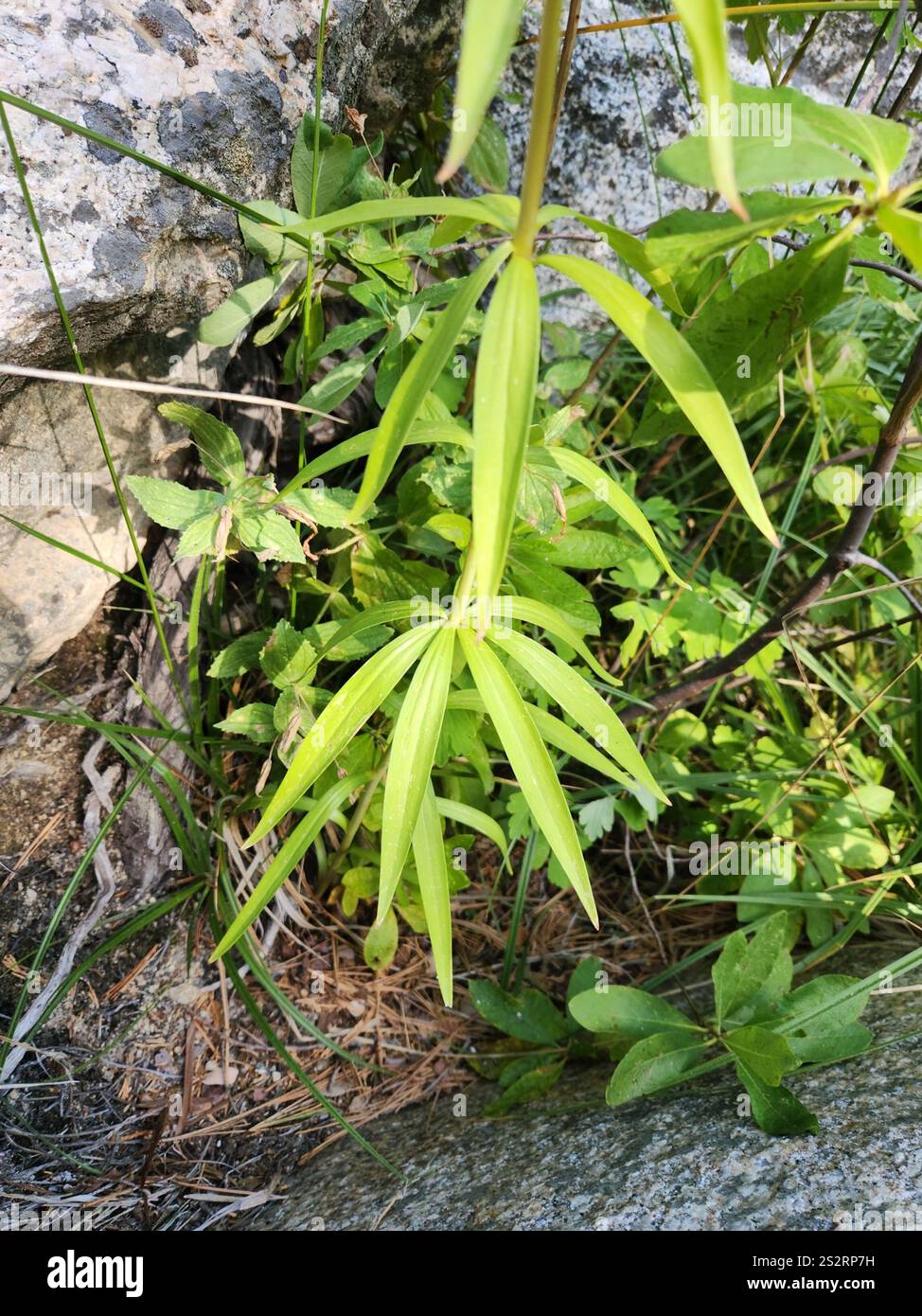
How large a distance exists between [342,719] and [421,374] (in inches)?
17.5

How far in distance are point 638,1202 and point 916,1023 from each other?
556 millimetres

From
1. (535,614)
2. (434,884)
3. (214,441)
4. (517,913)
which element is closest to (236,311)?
(214,441)

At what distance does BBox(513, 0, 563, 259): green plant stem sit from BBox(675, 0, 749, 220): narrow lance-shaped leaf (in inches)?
5.4

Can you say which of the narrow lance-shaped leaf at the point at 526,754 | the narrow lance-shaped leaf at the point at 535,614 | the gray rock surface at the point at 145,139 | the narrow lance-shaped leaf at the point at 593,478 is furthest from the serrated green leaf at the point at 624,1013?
the gray rock surface at the point at 145,139

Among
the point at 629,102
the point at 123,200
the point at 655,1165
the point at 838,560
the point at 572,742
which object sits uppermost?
the point at 629,102

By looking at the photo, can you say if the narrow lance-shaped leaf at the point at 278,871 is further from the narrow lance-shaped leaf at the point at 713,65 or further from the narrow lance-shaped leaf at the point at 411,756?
the narrow lance-shaped leaf at the point at 713,65

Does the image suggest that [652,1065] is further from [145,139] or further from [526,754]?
[145,139]

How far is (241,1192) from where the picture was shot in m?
1.47

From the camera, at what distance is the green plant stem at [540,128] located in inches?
28.7

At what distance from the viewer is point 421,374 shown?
34.5 inches

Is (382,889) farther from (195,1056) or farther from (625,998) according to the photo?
(195,1056)

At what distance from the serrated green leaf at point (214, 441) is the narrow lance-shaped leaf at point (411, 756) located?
510 mm

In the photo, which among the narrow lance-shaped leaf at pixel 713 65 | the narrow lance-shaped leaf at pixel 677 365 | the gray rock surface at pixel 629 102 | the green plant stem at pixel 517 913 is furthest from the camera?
the gray rock surface at pixel 629 102

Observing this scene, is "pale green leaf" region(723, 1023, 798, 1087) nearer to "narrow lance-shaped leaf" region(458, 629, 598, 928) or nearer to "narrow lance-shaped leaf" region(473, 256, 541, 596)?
"narrow lance-shaped leaf" region(458, 629, 598, 928)
